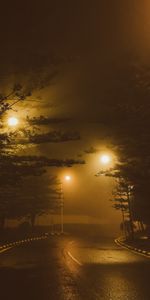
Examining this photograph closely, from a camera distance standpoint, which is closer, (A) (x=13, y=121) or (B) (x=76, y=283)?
(B) (x=76, y=283)

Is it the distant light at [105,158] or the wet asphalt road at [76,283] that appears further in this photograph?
the distant light at [105,158]

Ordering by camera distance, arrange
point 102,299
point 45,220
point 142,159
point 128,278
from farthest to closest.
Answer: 1. point 45,220
2. point 142,159
3. point 128,278
4. point 102,299

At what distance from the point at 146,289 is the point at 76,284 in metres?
2.16

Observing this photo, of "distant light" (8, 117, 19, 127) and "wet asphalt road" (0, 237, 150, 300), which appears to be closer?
"wet asphalt road" (0, 237, 150, 300)

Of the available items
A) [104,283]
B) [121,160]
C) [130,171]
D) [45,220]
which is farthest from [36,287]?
[45,220]

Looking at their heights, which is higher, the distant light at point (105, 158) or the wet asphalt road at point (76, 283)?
the distant light at point (105, 158)

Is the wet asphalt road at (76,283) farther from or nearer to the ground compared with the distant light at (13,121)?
nearer to the ground

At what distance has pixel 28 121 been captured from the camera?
890 inches

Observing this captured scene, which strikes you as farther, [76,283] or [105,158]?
[105,158]

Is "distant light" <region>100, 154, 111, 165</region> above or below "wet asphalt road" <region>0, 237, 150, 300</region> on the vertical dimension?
above

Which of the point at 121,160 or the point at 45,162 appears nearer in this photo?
the point at 45,162

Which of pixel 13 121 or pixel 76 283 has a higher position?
pixel 13 121

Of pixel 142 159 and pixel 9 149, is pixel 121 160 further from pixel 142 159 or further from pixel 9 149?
pixel 9 149

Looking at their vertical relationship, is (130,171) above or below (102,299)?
above
